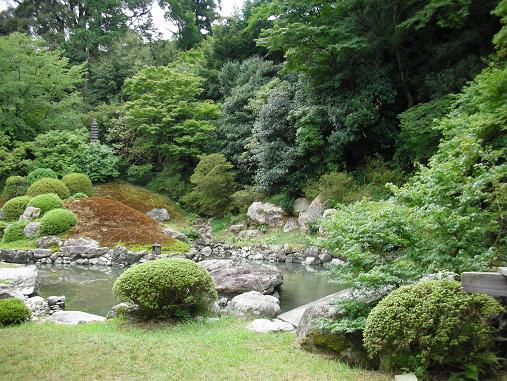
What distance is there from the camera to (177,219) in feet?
66.6

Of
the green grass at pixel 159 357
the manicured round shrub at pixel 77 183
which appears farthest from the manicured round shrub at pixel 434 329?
the manicured round shrub at pixel 77 183

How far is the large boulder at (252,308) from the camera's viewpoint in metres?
6.72

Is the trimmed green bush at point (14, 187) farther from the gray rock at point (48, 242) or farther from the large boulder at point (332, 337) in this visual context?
the large boulder at point (332, 337)

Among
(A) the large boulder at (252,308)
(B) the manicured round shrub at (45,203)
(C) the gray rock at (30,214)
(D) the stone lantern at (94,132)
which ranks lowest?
(A) the large boulder at (252,308)

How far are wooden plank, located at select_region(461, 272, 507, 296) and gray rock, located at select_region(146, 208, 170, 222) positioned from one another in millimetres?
17612

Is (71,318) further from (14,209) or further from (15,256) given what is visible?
(14,209)

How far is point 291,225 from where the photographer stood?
16375mm

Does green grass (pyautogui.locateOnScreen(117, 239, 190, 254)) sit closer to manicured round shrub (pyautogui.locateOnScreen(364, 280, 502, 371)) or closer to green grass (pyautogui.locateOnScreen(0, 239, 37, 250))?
green grass (pyautogui.locateOnScreen(0, 239, 37, 250))

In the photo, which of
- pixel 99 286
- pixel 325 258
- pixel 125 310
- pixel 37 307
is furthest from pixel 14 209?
pixel 325 258

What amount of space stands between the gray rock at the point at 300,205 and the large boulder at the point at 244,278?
286 inches

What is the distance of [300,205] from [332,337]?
12.4 meters

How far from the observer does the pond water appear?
27.9ft

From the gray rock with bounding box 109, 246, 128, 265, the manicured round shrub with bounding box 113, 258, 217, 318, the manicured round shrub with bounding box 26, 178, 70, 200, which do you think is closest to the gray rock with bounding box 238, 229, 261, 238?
the gray rock with bounding box 109, 246, 128, 265

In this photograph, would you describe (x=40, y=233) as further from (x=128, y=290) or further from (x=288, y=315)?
(x=288, y=315)
